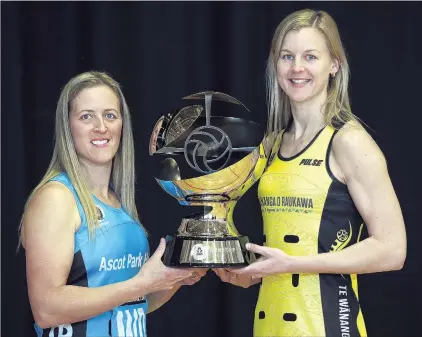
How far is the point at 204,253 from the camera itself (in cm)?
220

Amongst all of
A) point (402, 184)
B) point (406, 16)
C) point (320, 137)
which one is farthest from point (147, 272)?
point (406, 16)

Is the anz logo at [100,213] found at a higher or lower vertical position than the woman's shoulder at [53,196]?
lower

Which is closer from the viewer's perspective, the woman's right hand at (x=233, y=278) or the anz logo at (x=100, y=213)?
the anz logo at (x=100, y=213)

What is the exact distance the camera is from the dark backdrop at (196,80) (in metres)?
3.24

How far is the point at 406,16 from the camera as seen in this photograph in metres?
3.24

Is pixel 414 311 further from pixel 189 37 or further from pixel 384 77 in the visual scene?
pixel 189 37

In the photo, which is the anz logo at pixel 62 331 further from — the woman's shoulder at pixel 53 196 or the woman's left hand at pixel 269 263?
the woman's left hand at pixel 269 263

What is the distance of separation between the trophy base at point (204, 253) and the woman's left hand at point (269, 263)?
22 millimetres

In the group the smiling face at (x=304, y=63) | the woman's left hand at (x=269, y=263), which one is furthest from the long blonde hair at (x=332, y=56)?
the woman's left hand at (x=269, y=263)

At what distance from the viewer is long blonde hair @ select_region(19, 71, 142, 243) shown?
7.46ft

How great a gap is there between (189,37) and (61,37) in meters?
0.49

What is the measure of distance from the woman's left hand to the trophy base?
0.02m

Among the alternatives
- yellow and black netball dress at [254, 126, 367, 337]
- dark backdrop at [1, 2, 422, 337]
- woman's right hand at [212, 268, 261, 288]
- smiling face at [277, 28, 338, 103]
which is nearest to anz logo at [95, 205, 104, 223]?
woman's right hand at [212, 268, 261, 288]

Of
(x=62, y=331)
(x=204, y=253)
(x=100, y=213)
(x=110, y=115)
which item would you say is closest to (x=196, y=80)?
(x=110, y=115)
